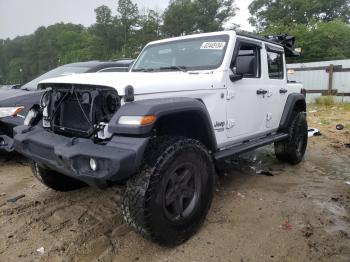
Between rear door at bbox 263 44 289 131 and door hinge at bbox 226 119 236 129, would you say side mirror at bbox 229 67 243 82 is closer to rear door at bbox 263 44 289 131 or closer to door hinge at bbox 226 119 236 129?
door hinge at bbox 226 119 236 129

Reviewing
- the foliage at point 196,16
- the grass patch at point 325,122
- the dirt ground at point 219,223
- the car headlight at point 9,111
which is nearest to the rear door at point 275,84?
the dirt ground at point 219,223

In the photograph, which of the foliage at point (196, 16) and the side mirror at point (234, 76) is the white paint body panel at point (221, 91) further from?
the foliage at point (196, 16)

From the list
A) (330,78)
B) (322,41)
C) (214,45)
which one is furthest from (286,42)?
(322,41)

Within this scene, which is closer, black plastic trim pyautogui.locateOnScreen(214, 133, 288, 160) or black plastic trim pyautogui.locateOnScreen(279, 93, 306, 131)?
black plastic trim pyautogui.locateOnScreen(214, 133, 288, 160)

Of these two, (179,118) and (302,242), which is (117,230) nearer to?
(179,118)

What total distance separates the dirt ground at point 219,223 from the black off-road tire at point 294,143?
1.35ft

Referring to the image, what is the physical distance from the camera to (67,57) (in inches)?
2263

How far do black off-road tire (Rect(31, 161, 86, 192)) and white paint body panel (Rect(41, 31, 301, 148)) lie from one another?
1132 millimetres

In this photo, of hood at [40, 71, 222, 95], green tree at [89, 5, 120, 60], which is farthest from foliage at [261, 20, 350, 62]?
green tree at [89, 5, 120, 60]

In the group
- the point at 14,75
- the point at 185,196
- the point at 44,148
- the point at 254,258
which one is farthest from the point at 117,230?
the point at 14,75

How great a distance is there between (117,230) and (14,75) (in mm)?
74053

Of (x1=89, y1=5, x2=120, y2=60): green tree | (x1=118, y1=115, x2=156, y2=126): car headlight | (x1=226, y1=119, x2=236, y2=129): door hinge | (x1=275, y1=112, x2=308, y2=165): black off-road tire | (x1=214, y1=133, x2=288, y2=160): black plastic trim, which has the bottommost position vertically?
(x1=275, y1=112, x2=308, y2=165): black off-road tire

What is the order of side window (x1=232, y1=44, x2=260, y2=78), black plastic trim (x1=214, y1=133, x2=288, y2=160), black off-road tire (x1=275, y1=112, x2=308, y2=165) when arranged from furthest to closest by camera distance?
black off-road tire (x1=275, y1=112, x2=308, y2=165)
side window (x1=232, y1=44, x2=260, y2=78)
black plastic trim (x1=214, y1=133, x2=288, y2=160)

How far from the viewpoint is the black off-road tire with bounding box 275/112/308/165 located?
5.45 meters
